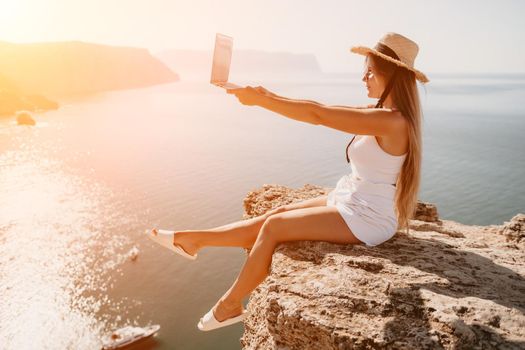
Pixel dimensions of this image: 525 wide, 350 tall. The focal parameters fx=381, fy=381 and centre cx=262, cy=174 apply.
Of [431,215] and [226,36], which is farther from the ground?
[226,36]

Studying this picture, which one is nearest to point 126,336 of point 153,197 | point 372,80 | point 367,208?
point 153,197

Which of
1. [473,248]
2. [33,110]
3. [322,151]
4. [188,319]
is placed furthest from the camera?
[33,110]

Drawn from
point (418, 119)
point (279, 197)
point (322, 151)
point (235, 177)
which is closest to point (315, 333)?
point (418, 119)

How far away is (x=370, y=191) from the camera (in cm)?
379

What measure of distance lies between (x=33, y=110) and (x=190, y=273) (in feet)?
280

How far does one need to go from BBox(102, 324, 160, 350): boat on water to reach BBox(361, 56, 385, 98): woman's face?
2811 cm

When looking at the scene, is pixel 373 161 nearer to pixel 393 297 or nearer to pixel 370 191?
pixel 370 191

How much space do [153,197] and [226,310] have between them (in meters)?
48.5

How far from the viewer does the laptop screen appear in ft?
11.0

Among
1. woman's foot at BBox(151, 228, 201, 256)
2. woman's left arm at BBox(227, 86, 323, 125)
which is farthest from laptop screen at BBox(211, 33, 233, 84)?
woman's foot at BBox(151, 228, 201, 256)

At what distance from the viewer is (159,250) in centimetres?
4012

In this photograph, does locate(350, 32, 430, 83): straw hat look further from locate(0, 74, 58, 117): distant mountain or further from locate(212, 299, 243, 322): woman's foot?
locate(0, 74, 58, 117): distant mountain

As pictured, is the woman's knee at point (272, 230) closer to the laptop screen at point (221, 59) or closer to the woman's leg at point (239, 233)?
the woman's leg at point (239, 233)

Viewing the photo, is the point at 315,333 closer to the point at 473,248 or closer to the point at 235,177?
the point at 473,248
